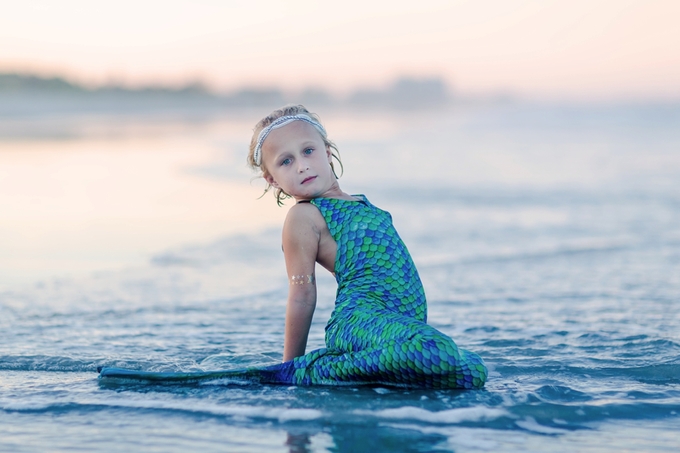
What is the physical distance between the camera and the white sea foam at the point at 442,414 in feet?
9.32

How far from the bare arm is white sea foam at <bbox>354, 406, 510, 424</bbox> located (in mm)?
537

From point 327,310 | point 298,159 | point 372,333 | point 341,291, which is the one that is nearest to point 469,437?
point 372,333

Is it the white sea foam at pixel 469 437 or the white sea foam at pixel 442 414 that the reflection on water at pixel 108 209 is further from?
the white sea foam at pixel 469 437

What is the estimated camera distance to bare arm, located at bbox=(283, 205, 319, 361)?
3314mm

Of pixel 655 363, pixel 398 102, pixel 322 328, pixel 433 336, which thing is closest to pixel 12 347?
pixel 322 328

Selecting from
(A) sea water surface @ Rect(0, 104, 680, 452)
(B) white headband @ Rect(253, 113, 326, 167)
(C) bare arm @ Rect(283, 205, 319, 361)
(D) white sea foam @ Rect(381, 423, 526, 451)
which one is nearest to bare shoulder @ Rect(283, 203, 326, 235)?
(C) bare arm @ Rect(283, 205, 319, 361)

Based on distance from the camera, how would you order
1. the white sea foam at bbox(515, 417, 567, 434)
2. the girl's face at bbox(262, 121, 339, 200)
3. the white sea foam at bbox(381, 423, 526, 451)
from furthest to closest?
the girl's face at bbox(262, 121, 339, 200) → the white sea foam at bbox(515, 417, 567, 434) → the white sea foam at bbox(381, 423, 526, 451)

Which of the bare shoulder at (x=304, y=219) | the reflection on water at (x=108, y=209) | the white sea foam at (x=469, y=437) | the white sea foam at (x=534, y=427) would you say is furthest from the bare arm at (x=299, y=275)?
the reflection on water at (x=108, y=209)

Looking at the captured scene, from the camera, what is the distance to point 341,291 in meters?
3.43

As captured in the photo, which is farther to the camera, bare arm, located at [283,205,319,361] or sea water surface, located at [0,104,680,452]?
bare arm, located at [283,205,319,361]

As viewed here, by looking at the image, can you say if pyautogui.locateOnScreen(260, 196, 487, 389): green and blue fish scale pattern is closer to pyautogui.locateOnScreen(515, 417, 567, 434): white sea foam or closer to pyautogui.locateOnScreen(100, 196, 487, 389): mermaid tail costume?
pyautogui.locateOnScreen(100, 196, 487, 389): mermaid tail costume

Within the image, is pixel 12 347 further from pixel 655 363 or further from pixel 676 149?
pixel 676 149

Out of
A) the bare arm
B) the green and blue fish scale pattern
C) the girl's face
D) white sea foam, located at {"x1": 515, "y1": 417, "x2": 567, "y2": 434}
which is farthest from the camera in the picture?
the girl's face

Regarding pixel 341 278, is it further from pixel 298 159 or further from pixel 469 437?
pixel 469 437
